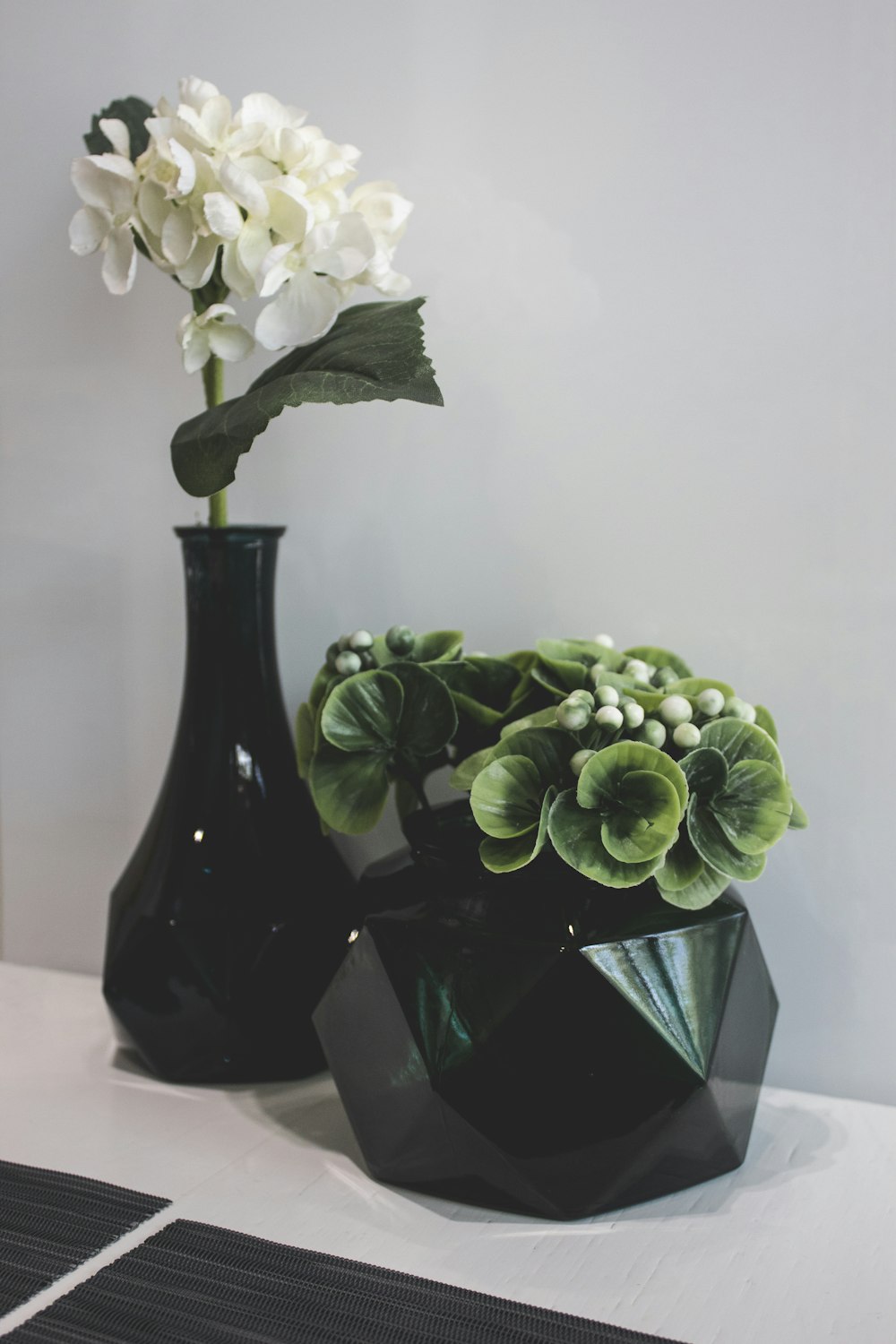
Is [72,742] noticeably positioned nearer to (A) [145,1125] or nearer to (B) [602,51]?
(A) [145,1125]

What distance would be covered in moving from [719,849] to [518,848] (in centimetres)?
11

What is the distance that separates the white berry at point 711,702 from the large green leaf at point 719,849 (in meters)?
0.06

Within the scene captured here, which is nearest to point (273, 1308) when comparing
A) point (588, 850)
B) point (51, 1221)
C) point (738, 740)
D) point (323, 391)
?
point (51, 1221)

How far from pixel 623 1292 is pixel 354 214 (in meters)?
0.64

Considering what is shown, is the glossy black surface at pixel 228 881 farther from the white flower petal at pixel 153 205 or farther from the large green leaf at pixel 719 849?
the large green leaf at pixel 719 849

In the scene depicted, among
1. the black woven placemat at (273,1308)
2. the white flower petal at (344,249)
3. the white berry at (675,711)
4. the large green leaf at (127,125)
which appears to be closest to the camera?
the black woven placemat at (273,1308)

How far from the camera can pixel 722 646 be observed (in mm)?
779

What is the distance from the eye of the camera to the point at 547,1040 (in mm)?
573

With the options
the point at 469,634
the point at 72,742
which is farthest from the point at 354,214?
the point at 72,742

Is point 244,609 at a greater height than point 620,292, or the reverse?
point 620,292

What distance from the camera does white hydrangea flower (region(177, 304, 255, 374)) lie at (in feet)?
2.41

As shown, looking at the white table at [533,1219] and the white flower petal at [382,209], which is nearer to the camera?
the white table at [533,1219]

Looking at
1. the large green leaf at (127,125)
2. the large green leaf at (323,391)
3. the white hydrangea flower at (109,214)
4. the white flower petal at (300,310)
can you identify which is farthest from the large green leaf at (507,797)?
the large green leaf at (127,125)

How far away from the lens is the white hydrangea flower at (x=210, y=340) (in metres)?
0.73
